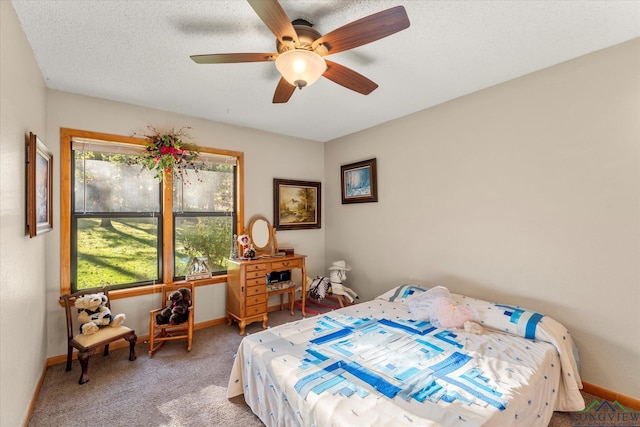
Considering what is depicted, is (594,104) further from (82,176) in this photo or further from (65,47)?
(82,176)

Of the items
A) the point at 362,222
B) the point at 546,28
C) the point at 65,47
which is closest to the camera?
the point at 546,28

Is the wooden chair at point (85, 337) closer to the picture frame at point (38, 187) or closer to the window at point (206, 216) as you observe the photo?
the picture frame at point (38, 187)

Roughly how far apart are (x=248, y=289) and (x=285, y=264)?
0.58 metres

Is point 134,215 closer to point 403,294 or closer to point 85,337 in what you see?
point 85,337

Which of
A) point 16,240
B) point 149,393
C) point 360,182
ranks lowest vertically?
point 149,393

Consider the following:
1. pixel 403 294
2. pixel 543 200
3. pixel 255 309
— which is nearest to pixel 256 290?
pixel 255 309

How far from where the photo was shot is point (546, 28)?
1878 millimetres

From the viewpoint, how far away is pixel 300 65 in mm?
1655

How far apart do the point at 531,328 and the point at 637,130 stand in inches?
61.8

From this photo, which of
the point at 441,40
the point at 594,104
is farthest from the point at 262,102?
the point at 594,104

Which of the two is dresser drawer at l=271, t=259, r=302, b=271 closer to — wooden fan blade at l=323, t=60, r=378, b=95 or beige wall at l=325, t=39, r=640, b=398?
beige wall at l=325, t=39, r=640, b=398

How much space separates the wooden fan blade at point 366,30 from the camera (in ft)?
4.39

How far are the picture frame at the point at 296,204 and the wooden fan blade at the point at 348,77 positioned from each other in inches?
90.1

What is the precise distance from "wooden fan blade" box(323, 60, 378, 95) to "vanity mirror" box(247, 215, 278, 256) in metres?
2.38
